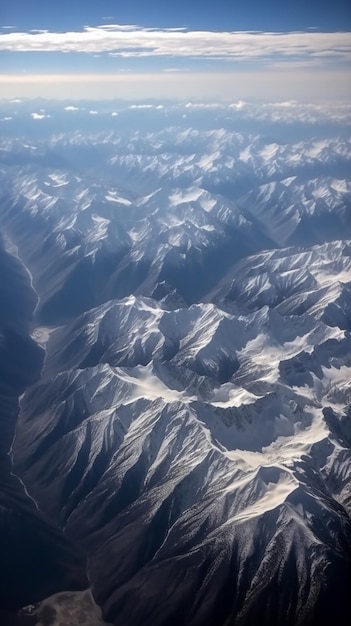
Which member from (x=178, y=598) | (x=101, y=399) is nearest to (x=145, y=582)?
(x=178, y=598)

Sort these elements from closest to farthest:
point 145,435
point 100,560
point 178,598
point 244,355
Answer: point 178,598
point 100,560
point 145,435
point 244,355

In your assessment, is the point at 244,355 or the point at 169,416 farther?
the point at 244,355

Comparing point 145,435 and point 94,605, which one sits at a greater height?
point 145,435

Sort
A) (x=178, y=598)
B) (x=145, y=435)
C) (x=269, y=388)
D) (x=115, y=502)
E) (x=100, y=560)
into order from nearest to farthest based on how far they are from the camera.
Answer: (x=178, y=598) → (x=100, y=560) → (x=115, y=502) → (x=145, y=435) → (x=269, y=388)

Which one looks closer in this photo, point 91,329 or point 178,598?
point 178,598

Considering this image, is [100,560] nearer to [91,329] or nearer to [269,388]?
[269,388]

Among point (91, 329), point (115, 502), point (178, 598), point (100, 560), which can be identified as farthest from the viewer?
point (91, 329)

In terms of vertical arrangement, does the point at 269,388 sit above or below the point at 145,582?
above

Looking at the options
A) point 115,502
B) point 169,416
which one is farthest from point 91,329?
point 115,502

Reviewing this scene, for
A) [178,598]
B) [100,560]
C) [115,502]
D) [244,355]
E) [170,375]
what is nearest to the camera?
[178,598]

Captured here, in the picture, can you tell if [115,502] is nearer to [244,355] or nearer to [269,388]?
[269,388]
